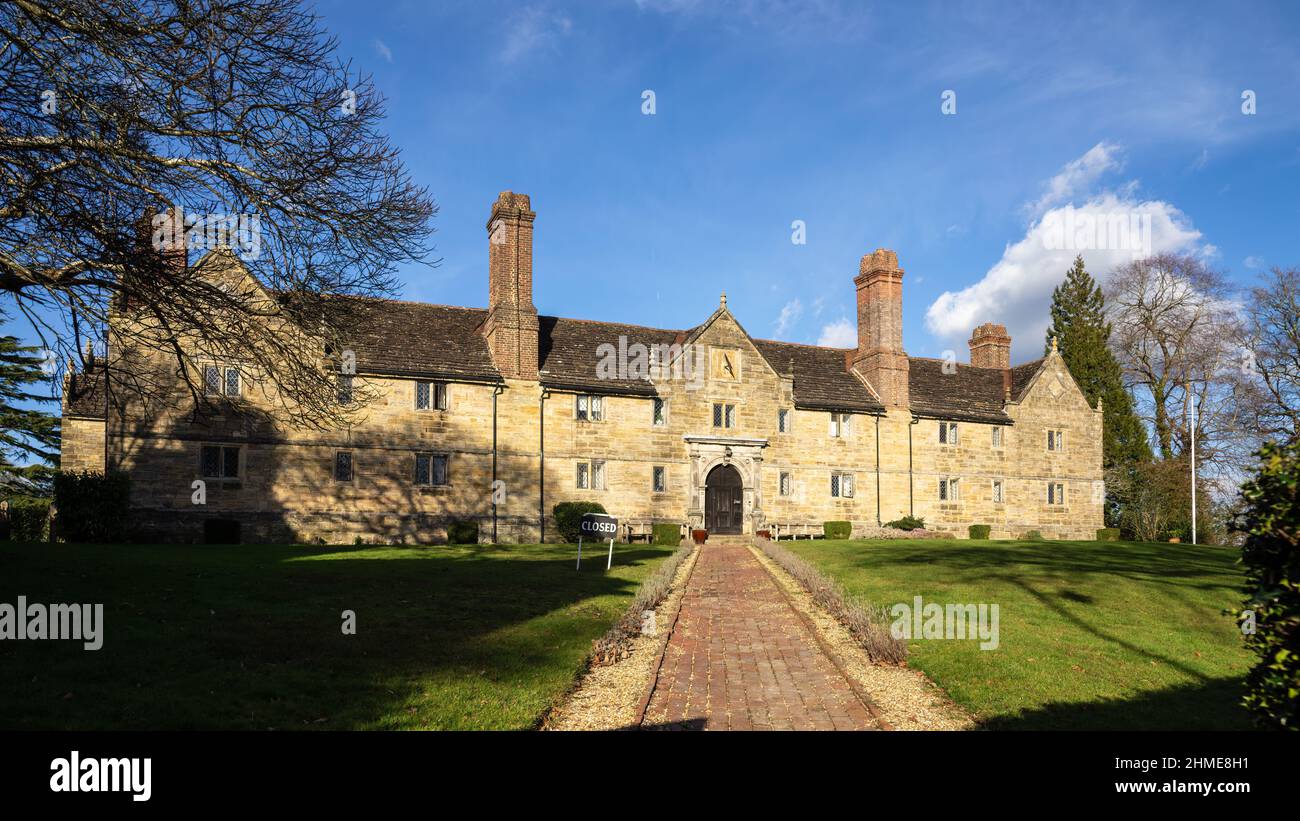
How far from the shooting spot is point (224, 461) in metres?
30.6

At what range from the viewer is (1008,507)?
43469mm

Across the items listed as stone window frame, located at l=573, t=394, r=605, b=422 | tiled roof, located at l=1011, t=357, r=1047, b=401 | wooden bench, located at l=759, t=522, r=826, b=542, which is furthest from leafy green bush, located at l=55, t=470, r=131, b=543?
tiled roof, located at l=1011, t=357, r=1047, b=401

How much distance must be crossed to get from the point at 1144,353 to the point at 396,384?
46522 mm

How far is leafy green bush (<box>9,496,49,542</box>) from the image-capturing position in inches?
1235

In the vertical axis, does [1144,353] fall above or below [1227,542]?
above

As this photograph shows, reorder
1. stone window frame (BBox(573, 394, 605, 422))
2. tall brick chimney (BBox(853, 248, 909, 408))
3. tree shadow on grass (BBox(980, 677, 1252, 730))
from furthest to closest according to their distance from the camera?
1. tall brick chimney (BBox(853, 248, 909, 408))
2. stone window frame (BBox(573, 394, 605, 422))
3. tree shadow on grass (BBox(980, 677, 1252, 730))

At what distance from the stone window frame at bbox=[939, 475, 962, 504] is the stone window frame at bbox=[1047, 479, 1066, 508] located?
6293mm

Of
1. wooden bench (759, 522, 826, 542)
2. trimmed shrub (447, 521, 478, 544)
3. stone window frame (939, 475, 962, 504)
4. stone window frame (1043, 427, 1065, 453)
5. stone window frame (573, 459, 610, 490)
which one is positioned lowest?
wooden bench (759, 522, 826, 542)

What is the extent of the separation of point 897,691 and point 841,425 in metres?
31.0

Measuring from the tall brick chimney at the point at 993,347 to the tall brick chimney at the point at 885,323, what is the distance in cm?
959

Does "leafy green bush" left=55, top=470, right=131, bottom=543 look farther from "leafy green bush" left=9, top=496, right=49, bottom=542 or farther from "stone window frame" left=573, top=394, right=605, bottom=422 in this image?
"stone window frame" left=573, top=394, right=605, bottom=422
